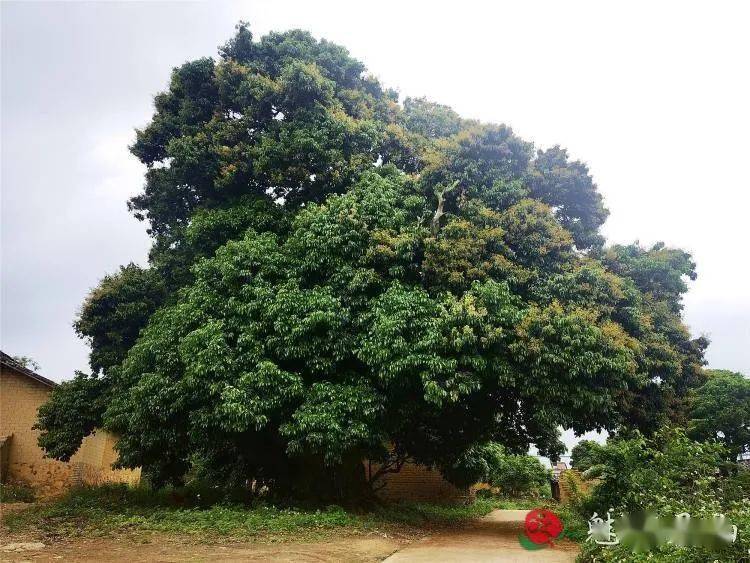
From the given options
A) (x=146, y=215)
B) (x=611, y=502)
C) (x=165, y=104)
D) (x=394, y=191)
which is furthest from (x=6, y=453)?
(x=611, y=502)

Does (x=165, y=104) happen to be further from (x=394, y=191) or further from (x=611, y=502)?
(x=611, y=502)

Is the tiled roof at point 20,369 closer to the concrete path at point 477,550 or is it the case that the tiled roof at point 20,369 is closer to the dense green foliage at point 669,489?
the concrete path at point 477,550

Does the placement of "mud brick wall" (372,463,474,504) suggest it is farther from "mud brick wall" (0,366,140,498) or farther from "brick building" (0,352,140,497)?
"brick building" (0,352,140,497)

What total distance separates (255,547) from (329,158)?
9971mm

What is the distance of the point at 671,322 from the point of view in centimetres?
1464

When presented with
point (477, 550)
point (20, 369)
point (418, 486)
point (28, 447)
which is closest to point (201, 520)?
point (477, 550)

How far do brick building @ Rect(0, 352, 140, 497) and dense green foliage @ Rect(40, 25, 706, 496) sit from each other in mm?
4344

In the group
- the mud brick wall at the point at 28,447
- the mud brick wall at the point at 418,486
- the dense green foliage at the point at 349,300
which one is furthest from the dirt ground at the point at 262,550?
the mud brick wall at the point at 418,486

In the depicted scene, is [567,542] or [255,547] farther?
[567,542]

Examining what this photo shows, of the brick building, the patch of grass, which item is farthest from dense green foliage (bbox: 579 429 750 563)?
the brick building

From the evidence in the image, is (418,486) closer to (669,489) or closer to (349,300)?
(349,300)

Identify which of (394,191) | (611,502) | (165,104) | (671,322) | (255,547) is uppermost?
(165,104)

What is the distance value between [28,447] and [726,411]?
2544cm

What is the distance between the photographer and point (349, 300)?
12594mm
